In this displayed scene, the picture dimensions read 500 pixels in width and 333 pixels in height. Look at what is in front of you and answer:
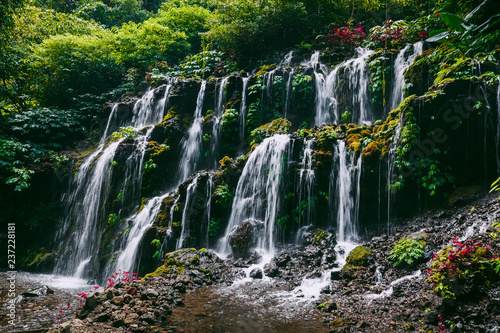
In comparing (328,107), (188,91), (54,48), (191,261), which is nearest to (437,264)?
(191,261)

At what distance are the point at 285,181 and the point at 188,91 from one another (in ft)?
26.4

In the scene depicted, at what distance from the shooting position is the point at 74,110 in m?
14.8

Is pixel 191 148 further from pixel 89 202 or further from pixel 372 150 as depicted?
pixel 372 150

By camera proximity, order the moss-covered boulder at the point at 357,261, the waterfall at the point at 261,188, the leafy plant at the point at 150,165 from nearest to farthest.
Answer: the moss-covered boulder at the point at 357,261 < the waterfall at the point at 261,188 < the leafy plant at the point at 150,165

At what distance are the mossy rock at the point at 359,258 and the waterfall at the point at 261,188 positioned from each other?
2562 mm

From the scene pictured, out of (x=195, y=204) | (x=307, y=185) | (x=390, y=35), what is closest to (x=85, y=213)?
(x=195, y=204)

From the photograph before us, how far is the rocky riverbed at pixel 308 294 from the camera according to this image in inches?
147

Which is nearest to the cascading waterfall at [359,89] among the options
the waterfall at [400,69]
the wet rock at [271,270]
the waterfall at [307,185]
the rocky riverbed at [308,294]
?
the waterfall at [400,69]

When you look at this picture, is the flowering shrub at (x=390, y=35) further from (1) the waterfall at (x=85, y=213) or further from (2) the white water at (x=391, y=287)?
(1) the waterfall at (x=85, y=213)

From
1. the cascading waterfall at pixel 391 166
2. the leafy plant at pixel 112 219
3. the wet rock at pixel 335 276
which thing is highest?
the cascading waterfall at pixel 391 166

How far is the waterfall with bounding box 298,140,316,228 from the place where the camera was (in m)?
8.17

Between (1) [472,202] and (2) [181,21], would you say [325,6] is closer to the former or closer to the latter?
(2) [181,21]

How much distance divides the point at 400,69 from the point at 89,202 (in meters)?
13.3

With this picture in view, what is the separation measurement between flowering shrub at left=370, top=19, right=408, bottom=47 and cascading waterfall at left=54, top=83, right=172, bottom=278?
11348mm
